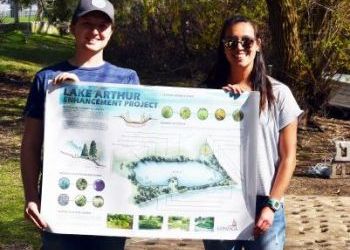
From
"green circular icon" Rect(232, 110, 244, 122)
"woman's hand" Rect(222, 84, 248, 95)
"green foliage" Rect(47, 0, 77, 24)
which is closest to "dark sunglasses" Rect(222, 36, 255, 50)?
"woman's hand" Rect(222, 84, 248, 95)

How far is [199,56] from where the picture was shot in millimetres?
22094

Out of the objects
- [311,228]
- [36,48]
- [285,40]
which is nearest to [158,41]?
[36,48]

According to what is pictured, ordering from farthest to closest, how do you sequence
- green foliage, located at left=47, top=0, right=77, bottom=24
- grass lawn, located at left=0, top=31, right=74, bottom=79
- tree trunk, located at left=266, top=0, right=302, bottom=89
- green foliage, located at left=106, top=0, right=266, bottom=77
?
grass lawn, located at left=0, top=31, right=74, bottom=79 → green foliage, located at left=106, top=0, right=266, bottom=77 → green foliage, located at left=47, top=0, right=77, bottom=24 → tree trunk, located at left=266, top=0, right=302, bottom=89

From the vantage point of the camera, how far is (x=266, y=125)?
3.16m

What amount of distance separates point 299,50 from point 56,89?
10.0m

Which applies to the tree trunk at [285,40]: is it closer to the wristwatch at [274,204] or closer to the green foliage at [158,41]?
the green foliage at [158,41]

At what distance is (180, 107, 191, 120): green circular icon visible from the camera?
3246 mm

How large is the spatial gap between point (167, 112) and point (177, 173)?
291 millimetres

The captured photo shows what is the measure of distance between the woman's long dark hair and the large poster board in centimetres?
6

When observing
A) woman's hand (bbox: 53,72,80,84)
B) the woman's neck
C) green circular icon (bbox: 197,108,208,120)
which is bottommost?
green circular icon (bbox: 197,108,208,120)

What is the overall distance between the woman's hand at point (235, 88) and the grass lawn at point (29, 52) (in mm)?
18617

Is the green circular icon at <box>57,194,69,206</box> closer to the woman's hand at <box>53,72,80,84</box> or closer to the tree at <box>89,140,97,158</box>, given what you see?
the tree at <box>89,140,97,158</box>

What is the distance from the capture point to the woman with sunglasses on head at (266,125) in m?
3.14

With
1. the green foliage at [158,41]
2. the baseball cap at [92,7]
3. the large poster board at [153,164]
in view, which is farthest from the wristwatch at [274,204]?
the green foliage at [158,41]
